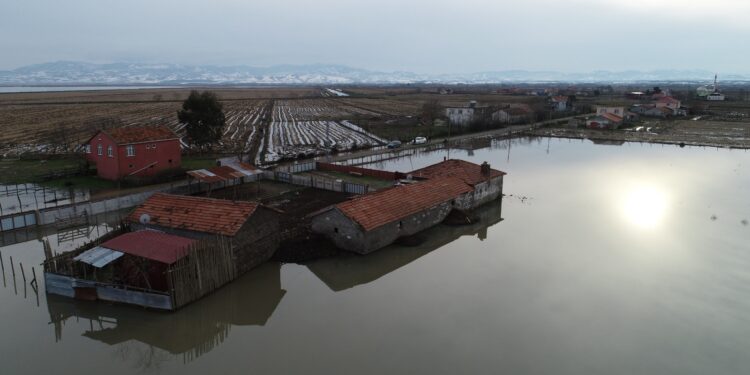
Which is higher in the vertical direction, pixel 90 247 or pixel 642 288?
pixel 90 247

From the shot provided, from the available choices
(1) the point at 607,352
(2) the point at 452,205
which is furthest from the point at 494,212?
(1) the point at 607,352

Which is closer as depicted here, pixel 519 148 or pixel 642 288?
pixel 642 288

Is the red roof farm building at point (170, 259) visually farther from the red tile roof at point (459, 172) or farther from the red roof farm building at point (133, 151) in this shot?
the red roof farm building at point (133, 151)

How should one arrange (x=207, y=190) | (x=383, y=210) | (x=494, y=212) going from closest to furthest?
(x=383, y=210), (x=494, y=212), (x=207, y=190)

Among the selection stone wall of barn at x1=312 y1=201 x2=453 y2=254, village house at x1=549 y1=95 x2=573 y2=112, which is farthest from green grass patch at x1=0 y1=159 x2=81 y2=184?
village house at x1=549 y1=95 x2=573 y2=112

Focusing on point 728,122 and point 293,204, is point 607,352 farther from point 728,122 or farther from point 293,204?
point 728,122

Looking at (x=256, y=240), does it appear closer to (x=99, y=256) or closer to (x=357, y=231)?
(x=357, y=231)

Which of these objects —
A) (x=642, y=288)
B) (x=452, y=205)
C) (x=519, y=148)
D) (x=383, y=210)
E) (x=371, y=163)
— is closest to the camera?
(x=642, y=288)

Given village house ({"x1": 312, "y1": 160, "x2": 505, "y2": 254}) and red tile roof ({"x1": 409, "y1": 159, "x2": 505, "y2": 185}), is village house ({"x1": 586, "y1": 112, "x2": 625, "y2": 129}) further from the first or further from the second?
village house ({"x1": 312, "y1": 160, "x2": 505, "y2": 254})
